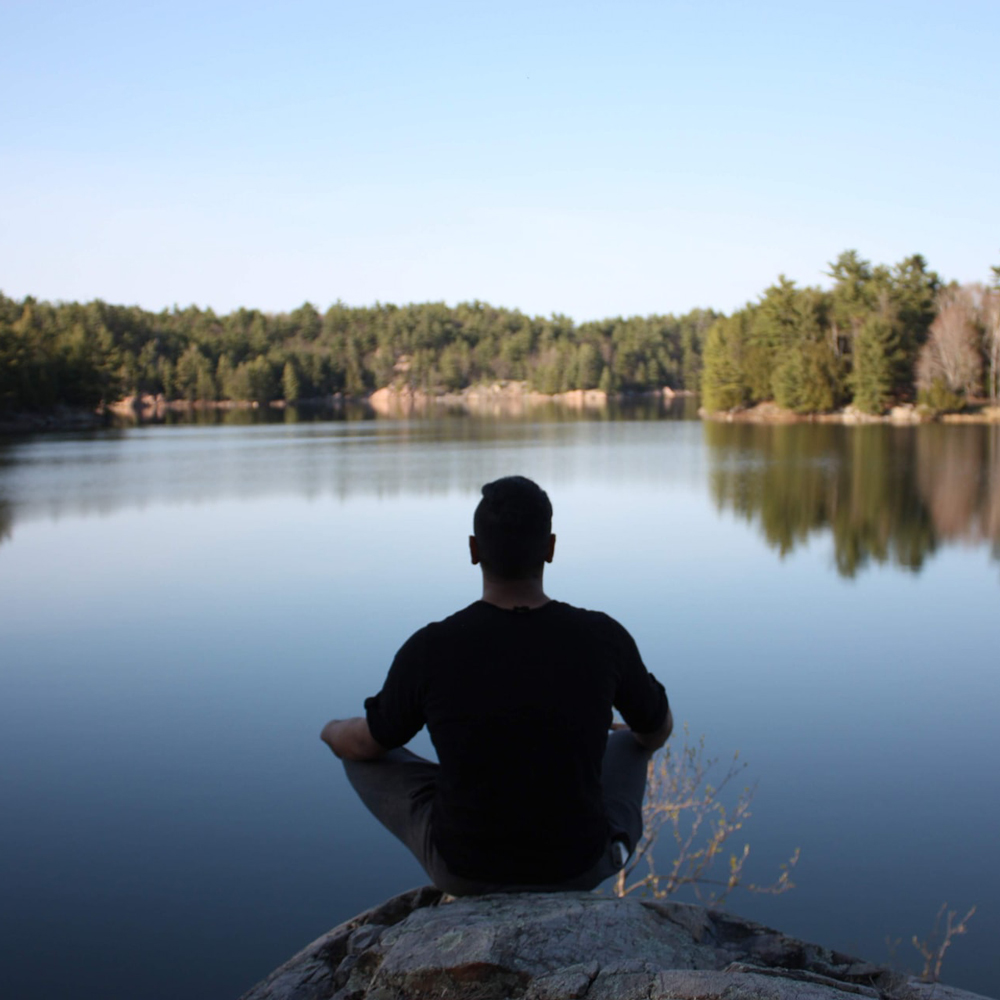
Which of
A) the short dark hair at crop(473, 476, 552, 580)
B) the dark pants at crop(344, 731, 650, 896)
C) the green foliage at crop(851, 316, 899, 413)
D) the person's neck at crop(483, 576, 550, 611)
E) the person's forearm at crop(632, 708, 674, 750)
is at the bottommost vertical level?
the dark pants at crop(344, 731, 650, 896)

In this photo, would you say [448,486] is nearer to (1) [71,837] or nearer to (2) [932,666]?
(2) [932,666]

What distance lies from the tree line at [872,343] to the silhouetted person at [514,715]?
4103 cm

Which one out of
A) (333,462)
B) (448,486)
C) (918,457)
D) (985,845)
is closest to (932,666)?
(985,845)

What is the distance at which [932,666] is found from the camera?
726 cm

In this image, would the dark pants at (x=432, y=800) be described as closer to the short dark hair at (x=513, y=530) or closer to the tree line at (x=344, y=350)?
the short dark hair at (x=513, y=530)

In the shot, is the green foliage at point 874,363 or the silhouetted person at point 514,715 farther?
the green foliage at point 874,363

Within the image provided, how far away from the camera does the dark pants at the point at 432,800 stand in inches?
93.0

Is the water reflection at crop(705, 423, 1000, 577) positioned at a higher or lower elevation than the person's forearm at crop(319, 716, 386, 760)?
lower

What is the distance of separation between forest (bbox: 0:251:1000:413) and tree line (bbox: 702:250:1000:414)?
0.24 ft

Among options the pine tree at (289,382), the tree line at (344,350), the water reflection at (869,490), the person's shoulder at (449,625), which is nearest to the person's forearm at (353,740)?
the person's shoulder at (449,625)

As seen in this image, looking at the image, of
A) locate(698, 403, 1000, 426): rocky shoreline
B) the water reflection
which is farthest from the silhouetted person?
locate(698, 403, 1000, 426): rocky shoreline

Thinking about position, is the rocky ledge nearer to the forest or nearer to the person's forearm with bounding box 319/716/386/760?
the person's forearm with bounding box 319/716/386/760

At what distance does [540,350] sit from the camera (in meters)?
110

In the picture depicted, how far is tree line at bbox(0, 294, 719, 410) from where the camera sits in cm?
7381
